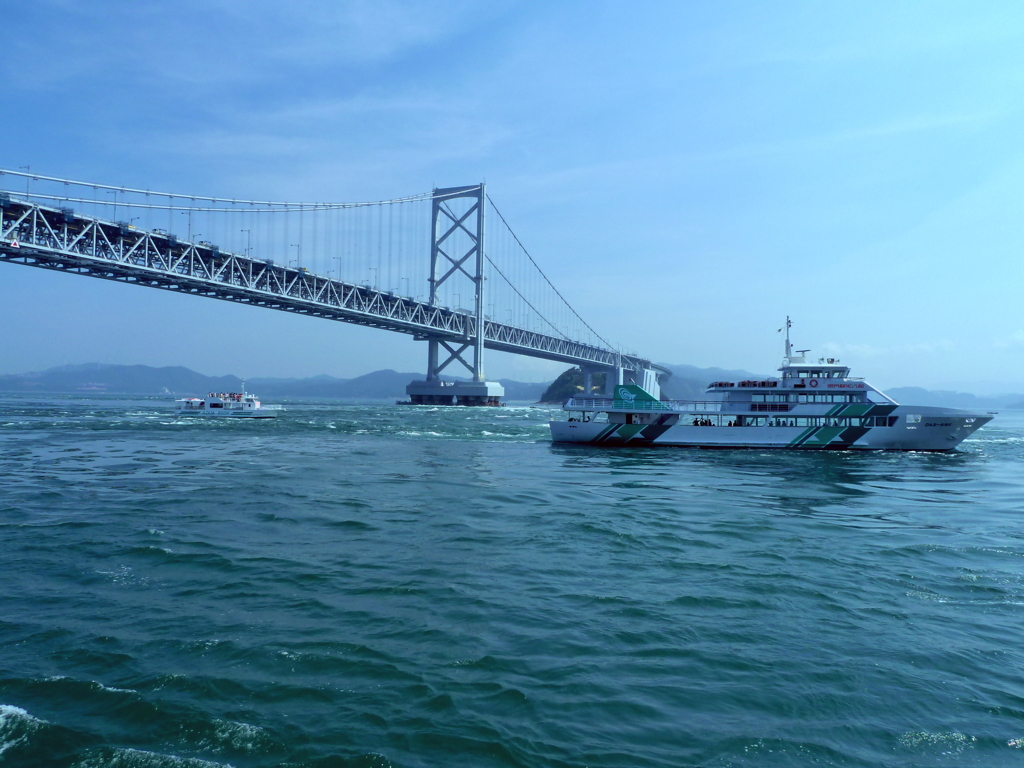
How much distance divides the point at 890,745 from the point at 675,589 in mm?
4123

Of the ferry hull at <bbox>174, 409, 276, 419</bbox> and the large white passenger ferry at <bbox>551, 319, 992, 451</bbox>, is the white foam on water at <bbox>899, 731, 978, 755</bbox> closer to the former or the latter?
the large white passenger ferry at <bbox>551, 319, 992, 451</bbox>

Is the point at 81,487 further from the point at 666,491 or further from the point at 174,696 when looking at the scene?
the point at 666,491

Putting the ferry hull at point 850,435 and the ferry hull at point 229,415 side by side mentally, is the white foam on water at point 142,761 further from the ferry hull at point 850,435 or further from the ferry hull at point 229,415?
the ferry hull at point 229,415

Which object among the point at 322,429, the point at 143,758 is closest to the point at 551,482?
the point at 143,758

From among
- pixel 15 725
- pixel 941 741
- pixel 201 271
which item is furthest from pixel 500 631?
pixel 201 271

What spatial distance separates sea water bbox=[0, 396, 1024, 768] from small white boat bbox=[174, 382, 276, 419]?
40160 millimetres

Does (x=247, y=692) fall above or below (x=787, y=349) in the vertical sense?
below

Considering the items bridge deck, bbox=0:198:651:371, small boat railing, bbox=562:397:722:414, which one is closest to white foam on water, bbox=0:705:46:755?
small boat railing, bbox=562:397:722:414

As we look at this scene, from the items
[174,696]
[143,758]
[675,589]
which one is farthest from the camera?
[675,589]

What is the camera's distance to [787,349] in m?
36.2

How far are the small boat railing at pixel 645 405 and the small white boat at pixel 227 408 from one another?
1247 inches

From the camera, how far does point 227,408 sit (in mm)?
58938

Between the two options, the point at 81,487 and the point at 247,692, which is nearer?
the point at 247,692

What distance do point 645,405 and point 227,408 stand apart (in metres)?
40.3
